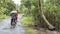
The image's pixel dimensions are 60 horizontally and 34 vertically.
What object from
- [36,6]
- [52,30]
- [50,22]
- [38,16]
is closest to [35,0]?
[36,6]

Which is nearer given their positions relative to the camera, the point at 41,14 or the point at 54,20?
the point at 54,20

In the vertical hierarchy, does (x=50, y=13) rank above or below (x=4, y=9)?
above

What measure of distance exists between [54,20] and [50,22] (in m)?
1.22

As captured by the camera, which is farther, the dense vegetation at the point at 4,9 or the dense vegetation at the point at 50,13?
the dense vegetation at the point at 4,9

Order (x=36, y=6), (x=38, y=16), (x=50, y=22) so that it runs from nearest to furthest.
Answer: (x=50, y=22), (x=38, y=16), (x=36, y=6)

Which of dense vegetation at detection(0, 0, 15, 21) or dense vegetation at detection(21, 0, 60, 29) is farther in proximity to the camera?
dense vegetation at detection(0, 0, 15, 21)

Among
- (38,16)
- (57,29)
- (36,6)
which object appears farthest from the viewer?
(36,6)

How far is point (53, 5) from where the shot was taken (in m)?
22.2

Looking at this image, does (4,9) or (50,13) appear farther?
(4,9)

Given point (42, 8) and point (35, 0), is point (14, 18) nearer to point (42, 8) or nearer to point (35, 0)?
A: point (42, 8)

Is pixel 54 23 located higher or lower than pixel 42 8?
lower

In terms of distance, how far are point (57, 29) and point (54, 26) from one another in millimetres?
681

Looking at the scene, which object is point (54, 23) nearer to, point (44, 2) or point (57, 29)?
point (57, 29)

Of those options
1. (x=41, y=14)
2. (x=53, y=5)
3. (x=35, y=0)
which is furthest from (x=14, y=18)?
(x=35, y=0)
